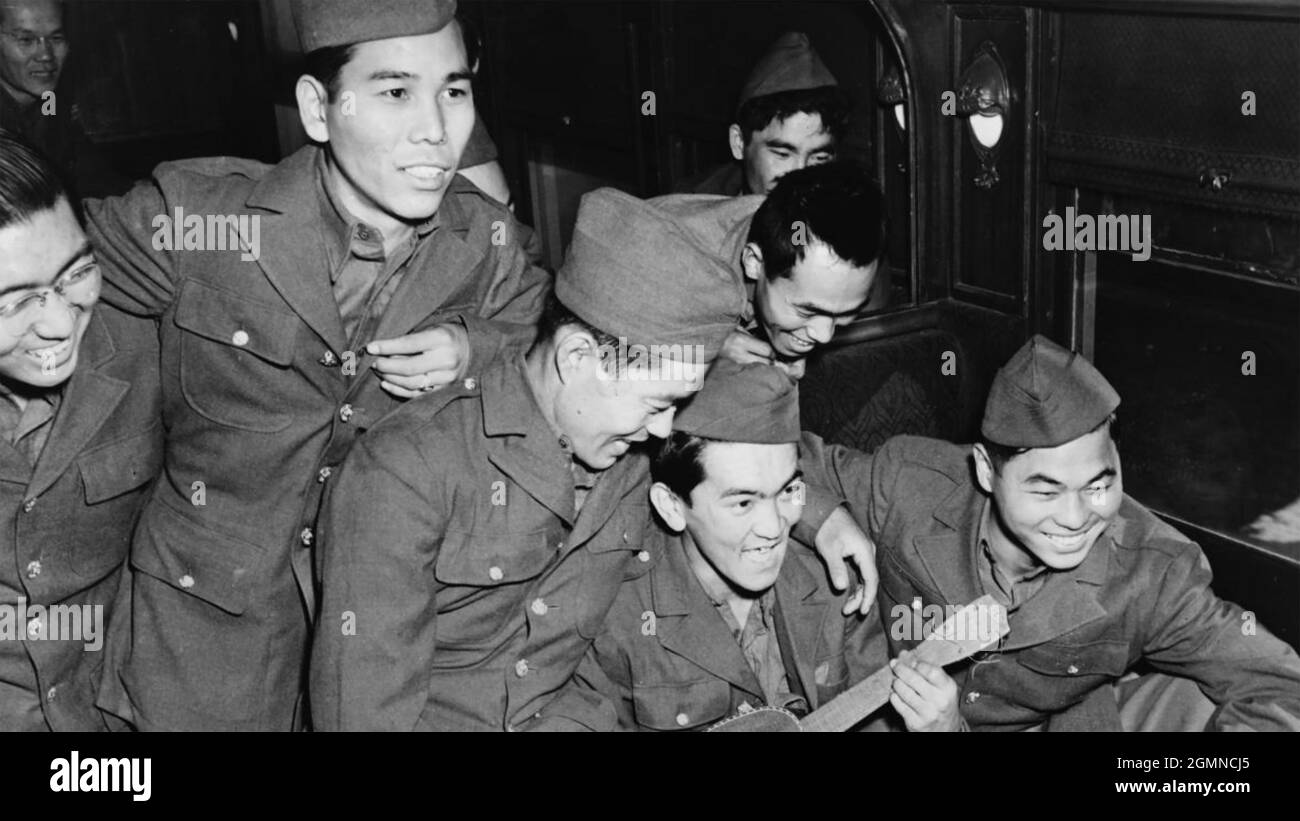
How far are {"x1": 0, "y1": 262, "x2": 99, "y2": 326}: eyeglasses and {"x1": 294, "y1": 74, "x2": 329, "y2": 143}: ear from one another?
0.45m

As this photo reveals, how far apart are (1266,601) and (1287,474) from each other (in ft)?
1.06

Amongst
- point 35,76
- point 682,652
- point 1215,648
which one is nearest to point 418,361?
point 682,652

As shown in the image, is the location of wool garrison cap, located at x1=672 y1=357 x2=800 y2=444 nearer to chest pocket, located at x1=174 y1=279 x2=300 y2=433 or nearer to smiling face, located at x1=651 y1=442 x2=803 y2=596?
smiling face, located at x1=651 y1=442 x2=803 y2=596

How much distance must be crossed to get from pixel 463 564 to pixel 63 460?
2.40ft

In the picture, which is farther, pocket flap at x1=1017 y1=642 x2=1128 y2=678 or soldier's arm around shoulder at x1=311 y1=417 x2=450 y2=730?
pocket flap at x1=1017 y1=642 x2=1128 y2=678

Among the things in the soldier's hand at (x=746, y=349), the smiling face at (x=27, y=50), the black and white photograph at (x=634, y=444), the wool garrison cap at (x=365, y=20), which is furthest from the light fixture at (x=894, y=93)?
the smiling face at (x=27, y=50)

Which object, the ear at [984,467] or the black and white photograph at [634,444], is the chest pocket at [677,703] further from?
the ear at [984,467]

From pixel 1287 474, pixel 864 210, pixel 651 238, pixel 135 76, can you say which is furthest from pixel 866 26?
pixel 135 76

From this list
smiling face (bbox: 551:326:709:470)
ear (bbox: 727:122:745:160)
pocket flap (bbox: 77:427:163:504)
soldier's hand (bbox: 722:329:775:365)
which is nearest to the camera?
smiling face (bbox: 551:326:709:470)

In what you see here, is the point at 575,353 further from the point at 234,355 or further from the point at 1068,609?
the point at 1068,609

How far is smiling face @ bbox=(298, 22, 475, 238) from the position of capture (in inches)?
86.6

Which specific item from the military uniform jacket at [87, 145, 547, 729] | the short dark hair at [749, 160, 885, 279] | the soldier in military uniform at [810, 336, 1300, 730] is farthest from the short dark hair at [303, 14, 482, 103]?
the soldier in military uniform at [810, 336, 1300, 730]

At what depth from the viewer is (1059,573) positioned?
2639 mm

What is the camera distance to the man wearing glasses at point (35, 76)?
4.49 metres
